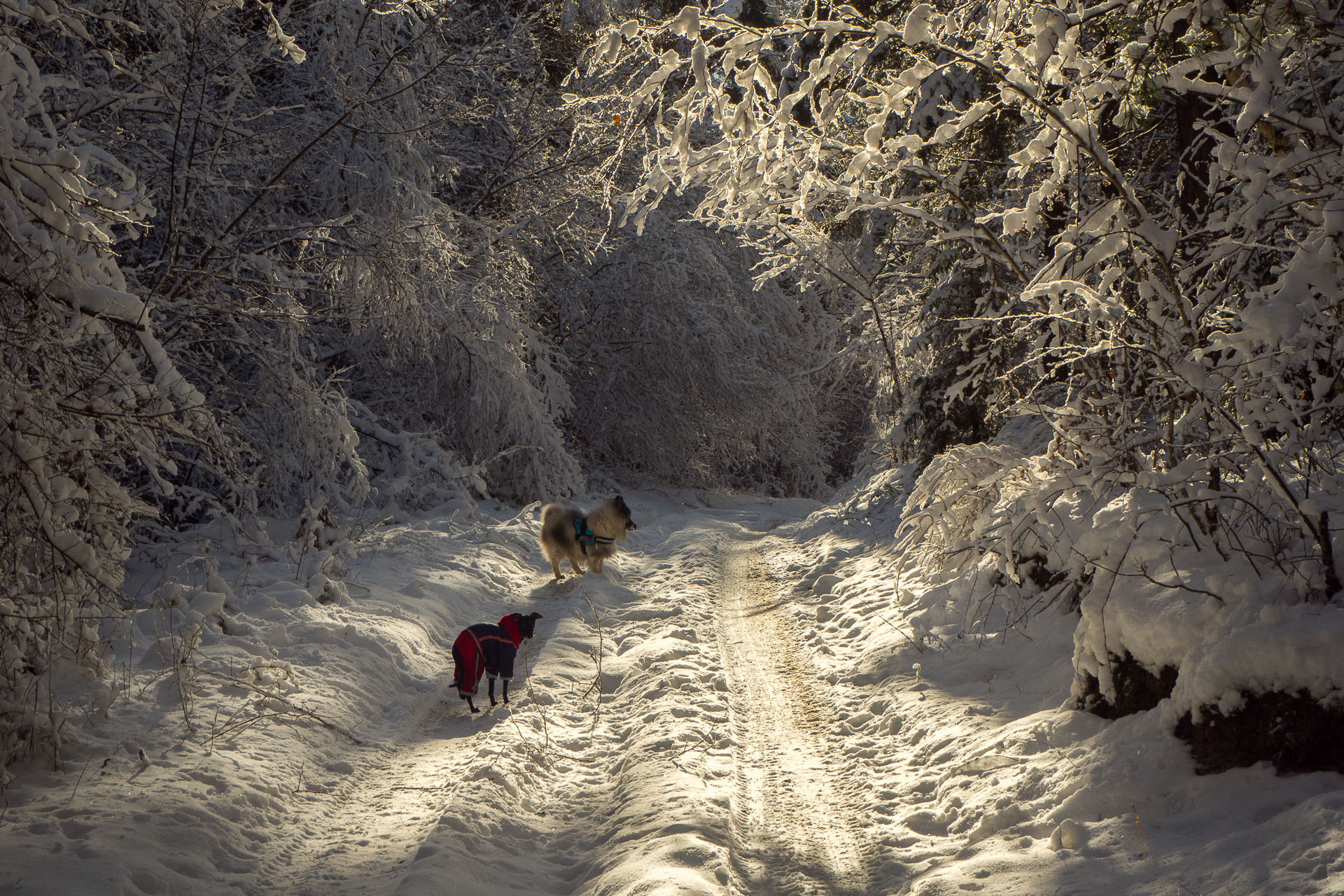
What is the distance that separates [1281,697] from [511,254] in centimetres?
1402

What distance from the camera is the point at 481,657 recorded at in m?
6.96

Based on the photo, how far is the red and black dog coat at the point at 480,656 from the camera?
689 centimetres

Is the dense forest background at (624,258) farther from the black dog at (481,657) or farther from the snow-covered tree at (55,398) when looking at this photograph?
the black dog at (481,657)

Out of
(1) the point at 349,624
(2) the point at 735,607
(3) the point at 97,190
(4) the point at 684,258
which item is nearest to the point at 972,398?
(2) the point at 735,607

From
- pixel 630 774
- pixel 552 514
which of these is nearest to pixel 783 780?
pixel 630 774

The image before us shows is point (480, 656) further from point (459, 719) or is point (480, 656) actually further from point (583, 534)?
point (583, 534)

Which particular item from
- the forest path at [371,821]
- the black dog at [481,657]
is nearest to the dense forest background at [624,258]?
the forest path at [371,821]

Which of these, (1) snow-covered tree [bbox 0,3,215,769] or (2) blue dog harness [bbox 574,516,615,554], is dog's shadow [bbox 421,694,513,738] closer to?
(1) snow-covered tree [bbox 0,3,215,769]

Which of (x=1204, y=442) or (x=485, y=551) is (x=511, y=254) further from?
(x=1204, y=442)

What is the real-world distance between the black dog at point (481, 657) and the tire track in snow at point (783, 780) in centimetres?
197

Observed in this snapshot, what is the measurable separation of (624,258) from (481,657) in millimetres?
15932

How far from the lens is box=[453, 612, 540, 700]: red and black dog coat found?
271 inches

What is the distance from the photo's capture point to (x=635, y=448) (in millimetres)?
22953

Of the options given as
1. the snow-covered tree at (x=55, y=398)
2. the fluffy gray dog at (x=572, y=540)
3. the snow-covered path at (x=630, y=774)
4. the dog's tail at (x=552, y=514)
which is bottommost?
the snow-covered path at (x=630, y=774)
